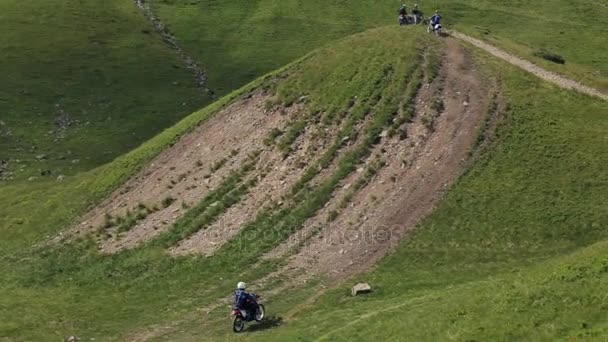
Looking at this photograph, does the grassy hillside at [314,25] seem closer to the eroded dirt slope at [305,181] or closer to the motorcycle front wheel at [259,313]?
the eroded dirt slope at [305,181]

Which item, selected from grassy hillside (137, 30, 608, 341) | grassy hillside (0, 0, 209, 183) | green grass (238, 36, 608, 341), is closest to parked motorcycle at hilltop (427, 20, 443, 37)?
green grass (238, 36, 608, 341)

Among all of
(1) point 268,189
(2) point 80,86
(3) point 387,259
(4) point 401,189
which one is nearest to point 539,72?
(4) point 401,189

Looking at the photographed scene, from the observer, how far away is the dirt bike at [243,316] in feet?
114

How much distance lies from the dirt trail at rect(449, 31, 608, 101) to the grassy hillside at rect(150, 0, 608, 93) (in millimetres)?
35585

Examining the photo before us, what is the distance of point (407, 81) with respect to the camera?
55.7 metres

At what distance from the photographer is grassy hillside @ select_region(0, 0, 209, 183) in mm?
81000

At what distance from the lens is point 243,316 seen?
3491cm

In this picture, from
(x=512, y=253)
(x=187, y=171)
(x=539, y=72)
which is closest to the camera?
(x=512, y=253)

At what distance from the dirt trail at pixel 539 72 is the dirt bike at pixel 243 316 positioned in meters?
31.6

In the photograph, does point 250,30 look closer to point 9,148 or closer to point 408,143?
point 9,148

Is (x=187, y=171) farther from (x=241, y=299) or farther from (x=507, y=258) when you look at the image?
(x=507, y=258)

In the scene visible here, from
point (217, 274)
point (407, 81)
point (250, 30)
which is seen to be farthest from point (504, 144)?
point (250, 30)

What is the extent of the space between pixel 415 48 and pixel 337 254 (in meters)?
24.7

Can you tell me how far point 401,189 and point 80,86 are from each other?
62.8 m
